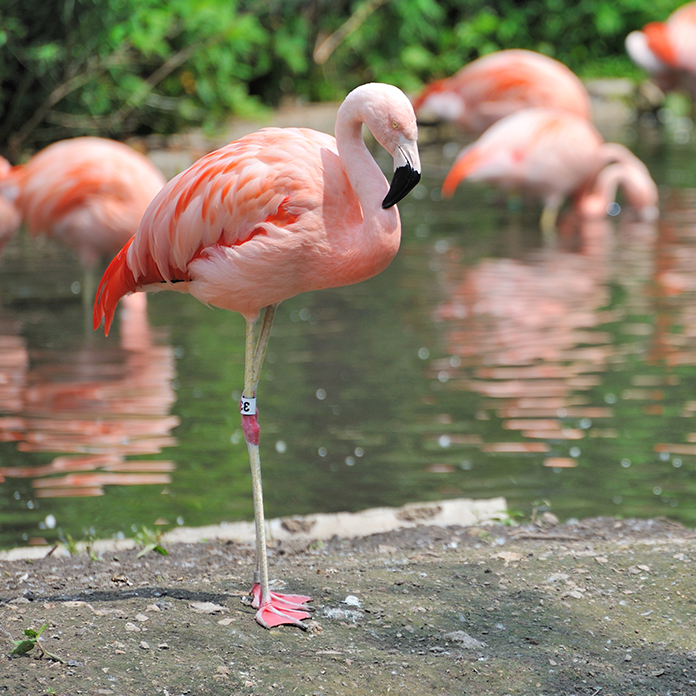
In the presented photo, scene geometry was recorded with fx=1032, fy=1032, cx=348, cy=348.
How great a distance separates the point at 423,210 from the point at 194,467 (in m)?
7.41

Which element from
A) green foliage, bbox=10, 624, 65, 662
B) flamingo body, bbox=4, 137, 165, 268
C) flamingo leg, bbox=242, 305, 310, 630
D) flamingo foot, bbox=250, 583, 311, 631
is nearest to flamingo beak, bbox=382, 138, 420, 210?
flamingo leg, bbox=242, 305, 310, 630

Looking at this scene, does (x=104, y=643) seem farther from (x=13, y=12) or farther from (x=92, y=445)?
(x=13, y=12)

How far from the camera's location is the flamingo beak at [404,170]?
270 centimetres

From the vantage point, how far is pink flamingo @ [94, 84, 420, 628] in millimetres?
2768

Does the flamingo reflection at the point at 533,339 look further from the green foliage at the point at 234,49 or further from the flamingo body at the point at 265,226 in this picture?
the green foliage at the point at 234,49

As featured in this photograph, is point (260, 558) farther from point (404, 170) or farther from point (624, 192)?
point (624, 192)

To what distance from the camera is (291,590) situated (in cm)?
305

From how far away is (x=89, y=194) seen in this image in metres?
6.96

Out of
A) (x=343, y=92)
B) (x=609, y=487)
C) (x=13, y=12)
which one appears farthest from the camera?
(x=343, y=92)

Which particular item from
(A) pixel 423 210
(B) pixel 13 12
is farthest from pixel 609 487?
(B) pixel 13 12

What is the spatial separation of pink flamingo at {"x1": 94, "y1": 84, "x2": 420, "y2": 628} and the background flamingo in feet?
13.1

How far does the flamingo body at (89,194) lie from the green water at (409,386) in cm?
60

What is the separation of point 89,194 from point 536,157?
15.4 ft

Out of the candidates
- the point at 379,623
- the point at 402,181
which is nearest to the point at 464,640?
the point at 379,623
